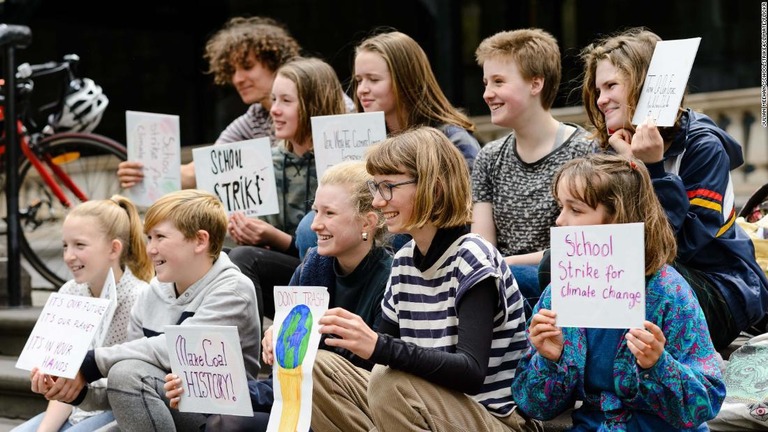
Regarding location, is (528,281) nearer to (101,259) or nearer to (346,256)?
(346,256)

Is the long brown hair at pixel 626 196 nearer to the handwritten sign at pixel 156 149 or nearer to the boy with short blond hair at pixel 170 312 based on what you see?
the boy with short blond hair at pixel 170 312

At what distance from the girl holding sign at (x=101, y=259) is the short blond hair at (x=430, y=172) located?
133cm

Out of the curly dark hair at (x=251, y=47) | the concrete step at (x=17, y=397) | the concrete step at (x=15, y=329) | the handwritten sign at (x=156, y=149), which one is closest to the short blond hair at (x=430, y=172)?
the handwritten sign at (x=156, y=149)

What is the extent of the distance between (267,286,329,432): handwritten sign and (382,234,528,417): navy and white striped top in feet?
0.81

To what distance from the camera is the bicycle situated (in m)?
6.69

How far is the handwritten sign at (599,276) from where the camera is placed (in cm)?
310

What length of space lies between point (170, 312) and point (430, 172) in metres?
1.15

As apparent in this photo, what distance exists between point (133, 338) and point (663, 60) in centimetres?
191

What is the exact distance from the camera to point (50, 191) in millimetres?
6980

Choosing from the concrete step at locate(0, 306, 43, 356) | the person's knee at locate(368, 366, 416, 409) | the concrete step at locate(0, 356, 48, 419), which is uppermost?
the person's knee at locate(368, 366, 416, 409)

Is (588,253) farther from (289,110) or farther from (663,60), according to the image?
(289,110)

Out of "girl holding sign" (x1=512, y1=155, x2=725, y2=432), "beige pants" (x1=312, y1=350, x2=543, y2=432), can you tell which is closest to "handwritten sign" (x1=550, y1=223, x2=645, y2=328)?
"girl holding sign" (x1=512, y1=155, x2=725, y2=432)

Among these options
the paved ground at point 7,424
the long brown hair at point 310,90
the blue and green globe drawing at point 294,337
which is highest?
the long brown hair at point 310,90

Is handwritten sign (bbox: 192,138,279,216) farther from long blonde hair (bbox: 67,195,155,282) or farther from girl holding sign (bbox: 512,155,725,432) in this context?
girl holding sign (bbox: 512,155,725,432)
